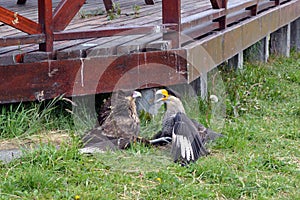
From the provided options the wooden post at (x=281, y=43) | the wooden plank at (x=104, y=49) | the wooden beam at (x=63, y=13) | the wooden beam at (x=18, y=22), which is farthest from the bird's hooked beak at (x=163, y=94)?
the wooden post at (x=281, y=43)

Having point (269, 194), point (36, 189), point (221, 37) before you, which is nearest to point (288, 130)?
point (221, 37)

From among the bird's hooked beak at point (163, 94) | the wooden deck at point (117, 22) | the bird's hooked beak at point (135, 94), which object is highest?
the wooden deck at point (117, 22)

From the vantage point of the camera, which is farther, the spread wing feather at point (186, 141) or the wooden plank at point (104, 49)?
the wooden plank at point (104, 49)

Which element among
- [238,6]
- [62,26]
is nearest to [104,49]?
[62,26]

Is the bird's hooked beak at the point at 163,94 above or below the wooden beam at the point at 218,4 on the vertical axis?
below

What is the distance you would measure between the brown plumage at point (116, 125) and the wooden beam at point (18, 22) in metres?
0.83

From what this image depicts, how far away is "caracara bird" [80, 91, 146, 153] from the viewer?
427cm

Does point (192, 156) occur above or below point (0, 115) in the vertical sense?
below

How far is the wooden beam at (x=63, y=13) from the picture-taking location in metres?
4.28

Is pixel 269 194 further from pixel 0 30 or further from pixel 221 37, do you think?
pixel 0 30

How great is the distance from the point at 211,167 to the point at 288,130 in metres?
1.42

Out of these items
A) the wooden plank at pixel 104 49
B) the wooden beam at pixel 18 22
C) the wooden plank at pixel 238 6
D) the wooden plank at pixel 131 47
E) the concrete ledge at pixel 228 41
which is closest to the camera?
the wooden beam at pixel 18 22

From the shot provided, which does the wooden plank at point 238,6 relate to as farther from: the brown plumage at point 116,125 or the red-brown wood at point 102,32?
the brown plumage at point 116,125

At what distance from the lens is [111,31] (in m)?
4.41
